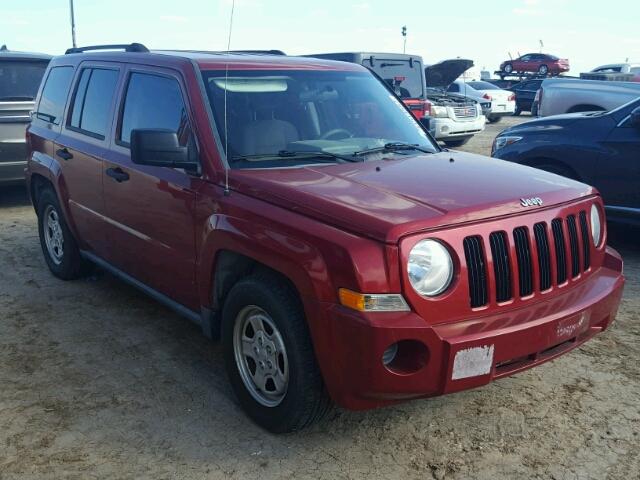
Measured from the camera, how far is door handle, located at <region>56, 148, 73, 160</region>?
17.2 feet

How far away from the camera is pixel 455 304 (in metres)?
2.92

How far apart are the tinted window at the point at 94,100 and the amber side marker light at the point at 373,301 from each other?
8.82 feet

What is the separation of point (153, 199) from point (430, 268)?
196 cm

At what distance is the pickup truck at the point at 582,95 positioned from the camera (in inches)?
445

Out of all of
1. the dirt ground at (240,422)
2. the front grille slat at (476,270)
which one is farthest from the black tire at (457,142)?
the front grille slat at (476,270)

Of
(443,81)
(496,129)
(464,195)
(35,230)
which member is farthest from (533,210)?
(496,129)

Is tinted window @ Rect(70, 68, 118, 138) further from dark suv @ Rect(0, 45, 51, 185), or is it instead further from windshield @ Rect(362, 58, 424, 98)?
windshield @ Rect(362, 58, 424, 98)

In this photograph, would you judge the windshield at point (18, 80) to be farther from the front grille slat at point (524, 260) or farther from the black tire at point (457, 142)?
the black tire at point (457, 142)

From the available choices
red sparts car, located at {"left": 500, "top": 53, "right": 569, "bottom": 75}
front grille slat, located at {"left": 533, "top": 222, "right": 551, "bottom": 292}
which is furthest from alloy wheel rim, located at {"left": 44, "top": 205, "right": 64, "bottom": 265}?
red sparts car, located at {"left": 500, "top": 53, "right": 569, "bottom": 75}

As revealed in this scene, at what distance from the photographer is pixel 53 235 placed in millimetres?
6055

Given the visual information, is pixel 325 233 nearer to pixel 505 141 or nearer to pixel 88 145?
pixel 88 145

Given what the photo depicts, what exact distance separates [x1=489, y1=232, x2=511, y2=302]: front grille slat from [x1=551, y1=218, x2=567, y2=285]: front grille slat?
38 centimetres

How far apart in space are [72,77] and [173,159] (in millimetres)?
2276

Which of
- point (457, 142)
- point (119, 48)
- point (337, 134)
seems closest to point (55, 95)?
point (119, 48)
